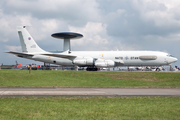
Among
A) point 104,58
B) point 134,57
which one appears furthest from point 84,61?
point 134,57

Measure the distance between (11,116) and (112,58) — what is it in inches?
1455

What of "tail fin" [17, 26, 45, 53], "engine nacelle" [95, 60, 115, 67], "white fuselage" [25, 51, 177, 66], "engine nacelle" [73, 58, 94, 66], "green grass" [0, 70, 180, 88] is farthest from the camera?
"tail fin" [17, 26, 45, 53]

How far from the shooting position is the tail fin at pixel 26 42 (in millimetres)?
50594

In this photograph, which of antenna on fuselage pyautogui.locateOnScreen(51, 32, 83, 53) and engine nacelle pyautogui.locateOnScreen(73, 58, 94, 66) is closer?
engine nacelle pyautogui.locateOnScreen(73, 58, 94, 66)

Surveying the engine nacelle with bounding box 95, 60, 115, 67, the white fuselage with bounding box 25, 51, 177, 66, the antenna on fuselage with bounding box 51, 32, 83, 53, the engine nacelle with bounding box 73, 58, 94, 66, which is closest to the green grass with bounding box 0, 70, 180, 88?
the white fuselage with bounding box 25, 51, 177, 66

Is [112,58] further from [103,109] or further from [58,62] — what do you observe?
[103,109]

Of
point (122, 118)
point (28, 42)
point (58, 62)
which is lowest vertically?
point (122, 118)

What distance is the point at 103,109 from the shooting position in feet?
29.8

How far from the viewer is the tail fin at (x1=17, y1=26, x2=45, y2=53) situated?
50.6 meters

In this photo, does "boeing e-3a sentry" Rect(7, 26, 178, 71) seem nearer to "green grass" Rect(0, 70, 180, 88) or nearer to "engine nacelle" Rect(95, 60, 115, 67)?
"engine nacelle" Rect(95, 60, 115, 67)

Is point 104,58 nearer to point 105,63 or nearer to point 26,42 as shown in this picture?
point 105,63

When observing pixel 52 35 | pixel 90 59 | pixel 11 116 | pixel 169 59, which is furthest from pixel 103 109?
pixel 52 35

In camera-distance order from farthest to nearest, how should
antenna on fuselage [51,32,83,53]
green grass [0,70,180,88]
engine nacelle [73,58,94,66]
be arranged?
antenna on fuselage [51,32,83,53]
engine nacelle [73,58,94,66]
green grass [0,70,180,88]

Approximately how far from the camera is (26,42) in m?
50.7
